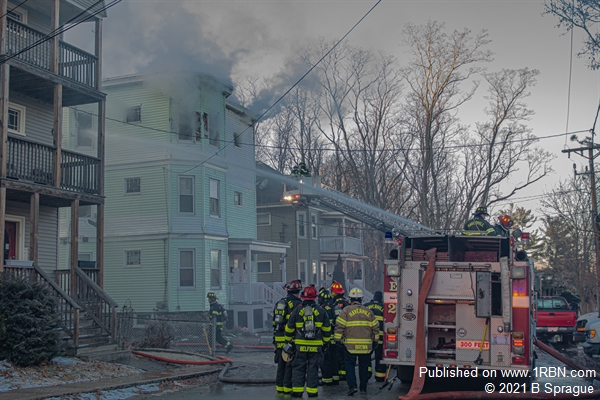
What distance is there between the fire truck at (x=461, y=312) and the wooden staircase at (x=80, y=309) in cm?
699

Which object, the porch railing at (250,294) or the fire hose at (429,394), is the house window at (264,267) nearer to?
the porch railing at (250,294)

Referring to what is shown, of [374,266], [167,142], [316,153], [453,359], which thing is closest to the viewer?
[453,359]

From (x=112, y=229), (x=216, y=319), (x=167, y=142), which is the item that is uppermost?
(x=167, y=142)

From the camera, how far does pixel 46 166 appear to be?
14930mm

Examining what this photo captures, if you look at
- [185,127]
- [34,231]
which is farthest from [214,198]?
[34,231]

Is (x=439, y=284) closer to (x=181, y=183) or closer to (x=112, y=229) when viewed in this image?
(x=181, y=183)

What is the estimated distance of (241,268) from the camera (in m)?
28.4

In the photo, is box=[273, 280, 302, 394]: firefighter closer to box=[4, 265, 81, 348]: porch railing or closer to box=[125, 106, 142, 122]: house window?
box=[4, 265, 81, 348]: porch railing

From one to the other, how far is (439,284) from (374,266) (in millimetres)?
44521

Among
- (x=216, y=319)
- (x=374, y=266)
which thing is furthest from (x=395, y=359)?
(x=374, y=266)

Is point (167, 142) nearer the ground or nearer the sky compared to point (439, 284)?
nearer the sky

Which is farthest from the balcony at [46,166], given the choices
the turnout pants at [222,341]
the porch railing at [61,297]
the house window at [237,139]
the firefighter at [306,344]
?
the house window at [237,139]

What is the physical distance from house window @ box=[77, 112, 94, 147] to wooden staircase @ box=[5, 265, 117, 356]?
988 centimetres

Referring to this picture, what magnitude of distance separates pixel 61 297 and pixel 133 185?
37.0 feet
